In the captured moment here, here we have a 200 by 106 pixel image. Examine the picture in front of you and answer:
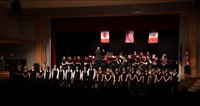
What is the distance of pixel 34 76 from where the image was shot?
43.2 feet

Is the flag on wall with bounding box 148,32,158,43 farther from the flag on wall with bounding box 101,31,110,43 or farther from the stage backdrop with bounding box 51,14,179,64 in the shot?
the flag on wall with bounding box 101,31,110,43

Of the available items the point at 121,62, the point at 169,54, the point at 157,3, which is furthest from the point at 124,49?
the point at 157,3

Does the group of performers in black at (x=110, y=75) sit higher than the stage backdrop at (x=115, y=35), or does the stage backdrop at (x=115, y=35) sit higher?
the stage backdrop at (x=115, y=35)

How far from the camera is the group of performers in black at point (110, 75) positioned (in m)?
12.1

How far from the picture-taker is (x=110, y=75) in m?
12.5

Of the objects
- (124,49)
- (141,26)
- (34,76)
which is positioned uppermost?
(141,26)

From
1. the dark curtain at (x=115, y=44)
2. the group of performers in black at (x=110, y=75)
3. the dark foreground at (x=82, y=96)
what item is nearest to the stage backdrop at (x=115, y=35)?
the dark curtain at (x=115, y=44)

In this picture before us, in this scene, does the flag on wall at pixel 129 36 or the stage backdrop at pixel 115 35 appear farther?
the flag on wall at pixel 129 36

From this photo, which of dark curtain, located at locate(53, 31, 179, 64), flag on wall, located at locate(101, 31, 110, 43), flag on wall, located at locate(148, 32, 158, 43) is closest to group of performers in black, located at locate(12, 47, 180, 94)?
flag on wall, located at locate(148, 32, 158, 43)

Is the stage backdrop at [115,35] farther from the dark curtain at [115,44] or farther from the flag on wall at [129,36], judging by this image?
the flag on wall at [129,36]

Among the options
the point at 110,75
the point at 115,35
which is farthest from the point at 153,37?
the point at 110,75

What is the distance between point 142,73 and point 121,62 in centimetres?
312

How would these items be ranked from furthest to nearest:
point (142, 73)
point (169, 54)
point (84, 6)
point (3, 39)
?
point (169, 54), point (3, 39), point (84, 6), point (142, 73)

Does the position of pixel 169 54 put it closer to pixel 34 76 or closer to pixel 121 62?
pixel 121 62
